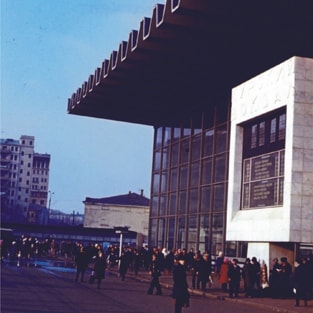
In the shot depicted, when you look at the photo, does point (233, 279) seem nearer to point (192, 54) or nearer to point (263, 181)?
point (263, 181)

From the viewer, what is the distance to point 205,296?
25719mm

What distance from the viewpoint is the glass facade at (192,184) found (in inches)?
1692

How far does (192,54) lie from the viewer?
123 feet

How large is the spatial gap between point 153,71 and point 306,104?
15493mm

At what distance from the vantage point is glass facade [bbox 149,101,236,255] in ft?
141

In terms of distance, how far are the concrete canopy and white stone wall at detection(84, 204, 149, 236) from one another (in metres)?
33.3

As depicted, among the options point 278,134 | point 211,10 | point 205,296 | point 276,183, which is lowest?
point 205,296

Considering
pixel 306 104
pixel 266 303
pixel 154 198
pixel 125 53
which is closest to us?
pixel 266 303

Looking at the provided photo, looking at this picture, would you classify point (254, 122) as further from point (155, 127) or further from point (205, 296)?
point (155, 127)

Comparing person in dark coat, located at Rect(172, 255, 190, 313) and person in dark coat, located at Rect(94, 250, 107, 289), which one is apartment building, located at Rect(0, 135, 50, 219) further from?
person in dark coat, located at Rect(172, 255, 190, 313)

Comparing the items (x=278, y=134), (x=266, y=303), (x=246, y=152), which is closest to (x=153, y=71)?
(x=246, y=152)

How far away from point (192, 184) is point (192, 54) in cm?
1344

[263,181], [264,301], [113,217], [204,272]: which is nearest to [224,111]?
[263,181]

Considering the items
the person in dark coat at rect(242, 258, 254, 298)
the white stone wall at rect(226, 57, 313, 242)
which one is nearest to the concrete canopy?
the white stone wall at rect(226, 57, 313, 242)
